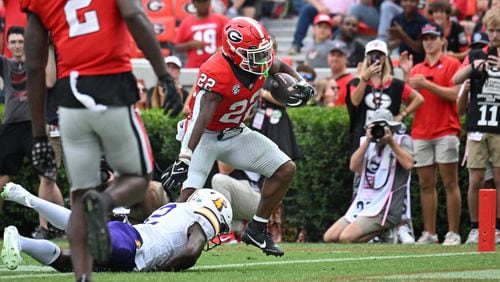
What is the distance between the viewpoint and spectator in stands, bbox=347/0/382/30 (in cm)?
1703

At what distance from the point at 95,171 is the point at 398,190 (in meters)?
6.56

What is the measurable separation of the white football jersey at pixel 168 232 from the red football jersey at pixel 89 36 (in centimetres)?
201

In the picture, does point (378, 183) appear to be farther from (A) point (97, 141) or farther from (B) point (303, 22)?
(A) point (97, 141)

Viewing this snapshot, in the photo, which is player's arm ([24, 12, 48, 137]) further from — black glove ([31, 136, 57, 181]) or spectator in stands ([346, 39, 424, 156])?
spectator in stands ([346, 39, 424, 156])

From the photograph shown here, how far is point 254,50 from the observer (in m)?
9.02

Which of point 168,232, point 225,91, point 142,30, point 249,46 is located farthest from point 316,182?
point 142,30

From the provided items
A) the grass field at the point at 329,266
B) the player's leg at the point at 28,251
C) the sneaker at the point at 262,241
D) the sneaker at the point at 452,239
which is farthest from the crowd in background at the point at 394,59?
the player's leg at the point at 28,251

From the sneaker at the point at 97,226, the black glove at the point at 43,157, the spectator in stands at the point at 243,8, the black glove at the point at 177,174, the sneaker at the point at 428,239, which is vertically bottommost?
the sneaker at the point at 428,239

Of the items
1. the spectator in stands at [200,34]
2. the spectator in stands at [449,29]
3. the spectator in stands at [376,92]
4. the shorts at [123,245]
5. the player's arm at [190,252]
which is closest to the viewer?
the shorts at [123,245]

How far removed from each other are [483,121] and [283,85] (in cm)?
305

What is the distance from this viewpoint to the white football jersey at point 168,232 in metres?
8.00

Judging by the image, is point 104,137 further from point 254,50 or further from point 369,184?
point 369,184

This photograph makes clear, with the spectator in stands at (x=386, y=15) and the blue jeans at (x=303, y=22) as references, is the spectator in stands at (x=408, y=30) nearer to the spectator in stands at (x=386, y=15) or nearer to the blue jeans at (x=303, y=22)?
the spectator in stands at (x=386, y=15)

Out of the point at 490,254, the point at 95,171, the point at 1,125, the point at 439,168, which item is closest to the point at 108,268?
the point at 95,171
